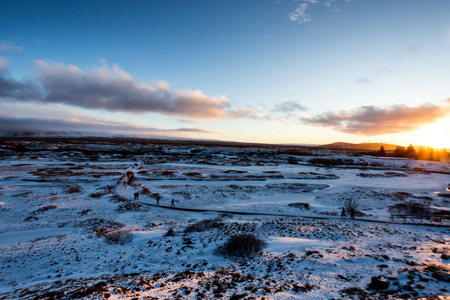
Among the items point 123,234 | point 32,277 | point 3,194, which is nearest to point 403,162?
point 123,234

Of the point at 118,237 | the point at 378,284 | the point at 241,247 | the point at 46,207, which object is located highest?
the point at 378,284

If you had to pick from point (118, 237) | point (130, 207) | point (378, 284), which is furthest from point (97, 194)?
point (378, 284)

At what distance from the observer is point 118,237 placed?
1622cm

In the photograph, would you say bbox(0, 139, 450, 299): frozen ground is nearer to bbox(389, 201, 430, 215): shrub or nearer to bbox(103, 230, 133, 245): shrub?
bbox(103, 230, 133, 245): shrub

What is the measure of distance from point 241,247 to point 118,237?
9.92m

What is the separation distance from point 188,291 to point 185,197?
23193 mm

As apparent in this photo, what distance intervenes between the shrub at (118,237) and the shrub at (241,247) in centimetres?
739

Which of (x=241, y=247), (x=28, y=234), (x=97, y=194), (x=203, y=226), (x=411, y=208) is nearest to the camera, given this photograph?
(x=241, y=247)

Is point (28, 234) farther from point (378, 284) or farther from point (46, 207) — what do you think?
point (378, 284)

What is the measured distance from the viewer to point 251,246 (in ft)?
46.3

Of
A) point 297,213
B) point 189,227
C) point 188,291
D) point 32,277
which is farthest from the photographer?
point 297,213

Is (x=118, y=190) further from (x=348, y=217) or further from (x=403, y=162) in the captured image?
(x=403, y=162)

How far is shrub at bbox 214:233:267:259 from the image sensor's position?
43.3ft

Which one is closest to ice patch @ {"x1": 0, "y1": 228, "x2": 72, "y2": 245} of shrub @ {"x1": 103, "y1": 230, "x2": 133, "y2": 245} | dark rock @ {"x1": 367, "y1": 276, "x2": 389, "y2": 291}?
shrub @ {"x1": 103, "y1": 230, "x2": 133, "y2": 245}
